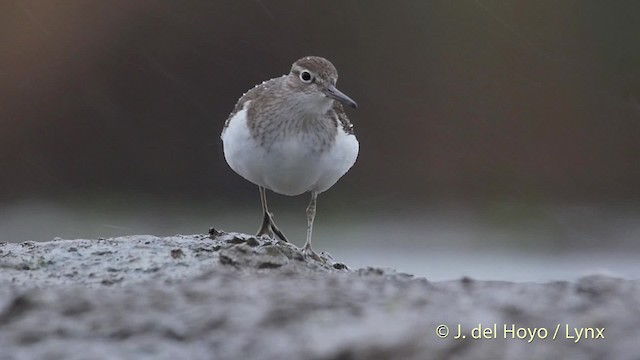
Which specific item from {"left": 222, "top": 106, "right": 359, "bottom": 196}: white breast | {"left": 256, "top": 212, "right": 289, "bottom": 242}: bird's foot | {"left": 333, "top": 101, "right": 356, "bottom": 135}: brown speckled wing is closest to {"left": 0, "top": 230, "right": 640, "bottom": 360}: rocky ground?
{"left": 222, "top": 106, "right": 359, "bottom": 196}: white breast

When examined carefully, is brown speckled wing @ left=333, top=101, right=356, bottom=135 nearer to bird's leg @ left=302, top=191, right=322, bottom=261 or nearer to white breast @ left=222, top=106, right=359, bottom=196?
white breast @ left=222, top=106, right=359, bottom=196

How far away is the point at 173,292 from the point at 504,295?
4.11ft

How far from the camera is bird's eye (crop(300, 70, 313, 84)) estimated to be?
6.04 metres

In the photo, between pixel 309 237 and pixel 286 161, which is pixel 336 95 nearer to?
pixel 286 161

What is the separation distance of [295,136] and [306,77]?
0.37 metres

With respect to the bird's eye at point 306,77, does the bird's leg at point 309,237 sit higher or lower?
lower

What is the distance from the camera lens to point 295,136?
590cm

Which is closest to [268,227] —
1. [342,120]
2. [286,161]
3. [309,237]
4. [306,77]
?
[309,237]

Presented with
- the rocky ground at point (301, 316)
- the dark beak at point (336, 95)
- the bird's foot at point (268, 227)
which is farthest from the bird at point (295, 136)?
the rocky ground at point (301, 316)

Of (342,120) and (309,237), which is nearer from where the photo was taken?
(309,237)

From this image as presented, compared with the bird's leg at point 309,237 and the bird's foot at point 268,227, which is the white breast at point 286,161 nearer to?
the bird's leg at point 309,237

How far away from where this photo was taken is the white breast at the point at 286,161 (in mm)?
5863

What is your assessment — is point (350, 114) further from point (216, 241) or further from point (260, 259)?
point (260, 259)

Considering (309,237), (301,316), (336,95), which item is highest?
(336,95)
